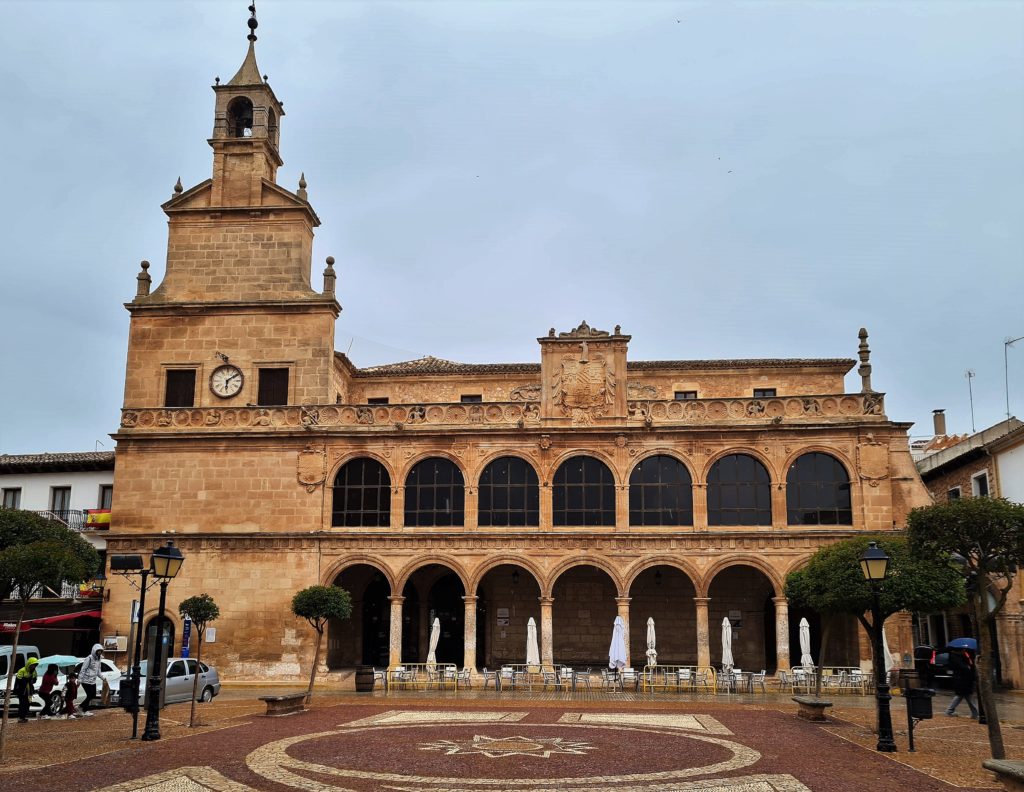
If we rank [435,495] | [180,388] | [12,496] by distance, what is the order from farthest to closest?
[12,496]
[180,388]
[435,495]

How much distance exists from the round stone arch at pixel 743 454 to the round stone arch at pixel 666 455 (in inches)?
10.5

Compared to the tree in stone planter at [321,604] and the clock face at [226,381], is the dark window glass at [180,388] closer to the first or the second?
the clock face at [226,381]

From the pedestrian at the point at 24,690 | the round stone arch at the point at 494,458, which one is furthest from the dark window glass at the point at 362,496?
the pedestrian at the point at 24,690

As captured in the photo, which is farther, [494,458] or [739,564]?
[494,458]

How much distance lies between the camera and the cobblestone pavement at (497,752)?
13086 mm

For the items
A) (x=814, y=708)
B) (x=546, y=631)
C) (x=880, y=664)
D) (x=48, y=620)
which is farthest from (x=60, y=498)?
Result: (x=880, y=664)

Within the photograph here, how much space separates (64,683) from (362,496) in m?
10.9

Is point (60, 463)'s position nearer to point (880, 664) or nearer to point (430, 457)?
point (430, 457)

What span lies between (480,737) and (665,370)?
22158 millimetres

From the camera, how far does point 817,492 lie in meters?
32.0

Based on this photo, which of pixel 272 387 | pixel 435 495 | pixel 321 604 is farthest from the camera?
pixel 272 387

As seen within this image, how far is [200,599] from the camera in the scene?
26.4m

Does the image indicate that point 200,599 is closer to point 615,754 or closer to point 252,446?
point 252,446

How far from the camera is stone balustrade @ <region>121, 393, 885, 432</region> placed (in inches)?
1268
